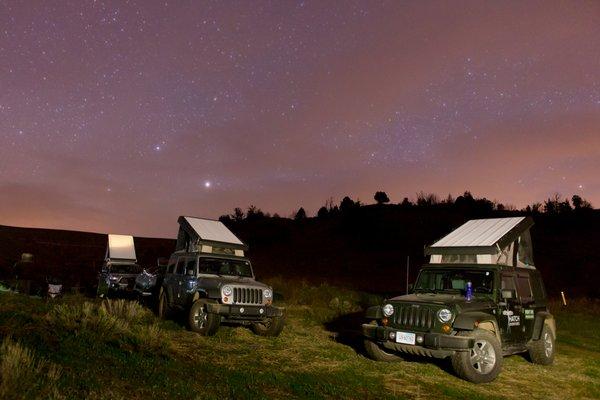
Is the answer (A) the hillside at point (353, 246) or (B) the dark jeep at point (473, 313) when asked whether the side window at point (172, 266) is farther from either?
(A) the hillside at point (353, 246)

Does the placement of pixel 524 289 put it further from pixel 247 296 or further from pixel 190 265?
pixel 190 265

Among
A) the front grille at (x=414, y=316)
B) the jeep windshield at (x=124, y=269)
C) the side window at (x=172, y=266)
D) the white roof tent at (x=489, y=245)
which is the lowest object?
the front grille at (x=414, y=316)

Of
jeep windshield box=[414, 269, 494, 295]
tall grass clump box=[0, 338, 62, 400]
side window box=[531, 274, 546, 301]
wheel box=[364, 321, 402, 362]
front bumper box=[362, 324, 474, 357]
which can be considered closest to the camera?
tall grass clump box=[0, 338, 62, 400]

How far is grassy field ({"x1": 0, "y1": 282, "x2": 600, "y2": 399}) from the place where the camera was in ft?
19.1

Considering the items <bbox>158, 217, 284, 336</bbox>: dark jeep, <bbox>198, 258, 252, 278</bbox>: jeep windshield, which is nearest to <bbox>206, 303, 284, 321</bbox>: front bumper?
<bbox>158, 217, 284, 336</bbox>: dark jeep

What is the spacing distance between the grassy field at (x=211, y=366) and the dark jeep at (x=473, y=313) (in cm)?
39

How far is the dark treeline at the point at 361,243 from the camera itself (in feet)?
124

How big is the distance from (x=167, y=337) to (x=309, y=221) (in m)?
49.8

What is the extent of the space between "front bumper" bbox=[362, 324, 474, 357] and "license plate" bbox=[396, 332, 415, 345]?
7cm

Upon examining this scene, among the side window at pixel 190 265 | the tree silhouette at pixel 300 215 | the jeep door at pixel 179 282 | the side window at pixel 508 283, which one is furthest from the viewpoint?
the tree silhouette at pixel 300 215

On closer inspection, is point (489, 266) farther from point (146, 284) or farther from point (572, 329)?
point (146, 284)

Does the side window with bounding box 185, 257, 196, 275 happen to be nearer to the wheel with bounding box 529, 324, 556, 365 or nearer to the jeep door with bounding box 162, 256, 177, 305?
the jeep door with bounding box 162, 256, 177, 305

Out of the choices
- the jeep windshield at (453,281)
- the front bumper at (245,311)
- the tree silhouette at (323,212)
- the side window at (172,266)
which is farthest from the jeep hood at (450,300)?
the tree silhouette at (323,212)

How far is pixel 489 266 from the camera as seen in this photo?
30.8 ft
